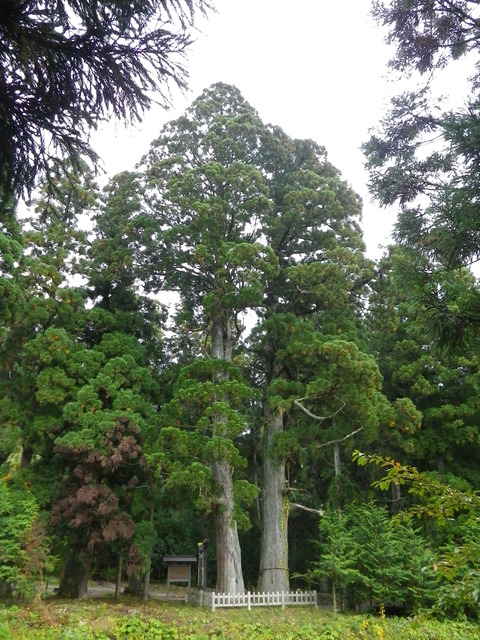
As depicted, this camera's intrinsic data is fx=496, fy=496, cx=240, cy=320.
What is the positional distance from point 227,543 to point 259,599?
1317mm

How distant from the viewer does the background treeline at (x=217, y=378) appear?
1073 cm

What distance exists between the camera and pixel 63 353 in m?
12.2

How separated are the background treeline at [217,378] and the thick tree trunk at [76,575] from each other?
0.16 ft

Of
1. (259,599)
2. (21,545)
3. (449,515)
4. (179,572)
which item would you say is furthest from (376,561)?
(449,515)

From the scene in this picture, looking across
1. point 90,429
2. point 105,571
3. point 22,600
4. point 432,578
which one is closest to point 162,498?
point 90,429

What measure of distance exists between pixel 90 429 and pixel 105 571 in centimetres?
1473

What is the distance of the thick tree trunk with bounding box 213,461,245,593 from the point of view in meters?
10.9

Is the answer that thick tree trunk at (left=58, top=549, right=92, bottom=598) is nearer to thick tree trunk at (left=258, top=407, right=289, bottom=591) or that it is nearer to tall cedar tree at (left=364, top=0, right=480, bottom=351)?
thick tree trunk at (left=258, top=407, right=289, bottom=591)

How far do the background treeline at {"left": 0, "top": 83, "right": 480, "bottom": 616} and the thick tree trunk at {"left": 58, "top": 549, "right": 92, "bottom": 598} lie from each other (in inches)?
2.0

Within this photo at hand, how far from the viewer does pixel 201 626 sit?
8.00 metres

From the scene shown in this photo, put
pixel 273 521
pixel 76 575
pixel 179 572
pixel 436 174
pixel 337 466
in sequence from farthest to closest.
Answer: pixel 337 466 < pixel 179 572 < pixel 76 575 < pixel 273 521 < pixel 436 174

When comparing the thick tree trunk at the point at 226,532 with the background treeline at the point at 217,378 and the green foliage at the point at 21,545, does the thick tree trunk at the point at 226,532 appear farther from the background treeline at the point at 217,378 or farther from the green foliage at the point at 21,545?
the green foliage at the point at 21,545

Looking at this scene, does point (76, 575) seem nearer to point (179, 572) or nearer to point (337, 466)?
point (179, 572)

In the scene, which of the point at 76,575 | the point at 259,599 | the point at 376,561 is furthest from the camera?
the point at 76,575
